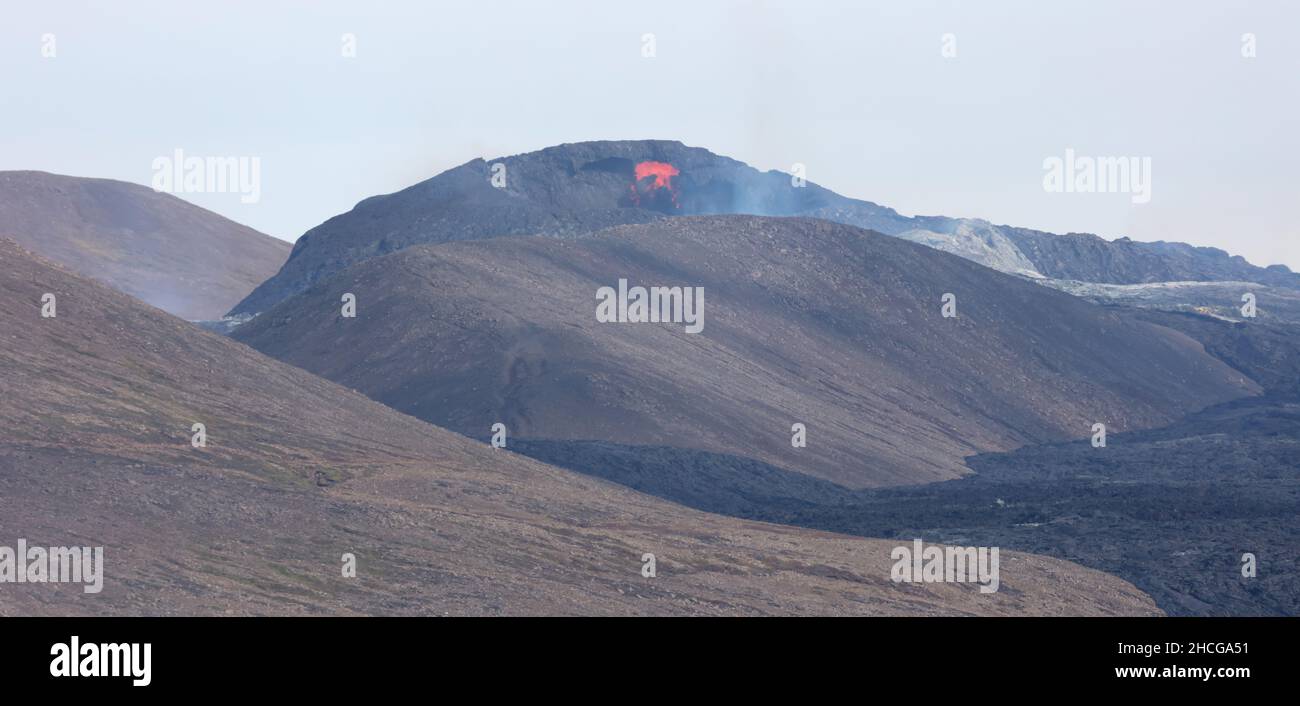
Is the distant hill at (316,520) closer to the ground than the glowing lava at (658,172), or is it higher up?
closer to the ground

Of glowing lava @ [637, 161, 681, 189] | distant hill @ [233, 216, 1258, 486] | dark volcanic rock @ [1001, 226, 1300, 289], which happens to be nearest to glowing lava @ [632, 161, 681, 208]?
glowing lava @ [637, 161, 681, 189]

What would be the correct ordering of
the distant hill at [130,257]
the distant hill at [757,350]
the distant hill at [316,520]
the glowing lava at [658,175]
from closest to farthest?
the distant hill at [316,520]
the distant hill at [757,350]
the glowing lava at [658,175]
the distant hill at [130,257]

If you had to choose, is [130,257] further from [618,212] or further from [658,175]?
[618,212]

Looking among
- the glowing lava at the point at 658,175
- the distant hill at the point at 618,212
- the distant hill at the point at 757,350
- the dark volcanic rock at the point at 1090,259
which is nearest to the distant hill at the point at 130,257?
the distant hill at the point at 618,212

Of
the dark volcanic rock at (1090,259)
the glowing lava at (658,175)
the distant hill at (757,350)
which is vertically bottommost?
the distant hill at (757,350)

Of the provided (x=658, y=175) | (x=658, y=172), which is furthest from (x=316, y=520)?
(x=658, y=172)

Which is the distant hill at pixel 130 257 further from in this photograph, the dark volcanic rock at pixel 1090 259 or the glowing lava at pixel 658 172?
the dark volcanic rock at pixel 1090 259

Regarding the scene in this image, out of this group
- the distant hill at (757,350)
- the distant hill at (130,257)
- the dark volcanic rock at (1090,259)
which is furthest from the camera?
the dark volcanic rock at (1090,259)

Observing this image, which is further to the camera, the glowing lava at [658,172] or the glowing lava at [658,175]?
the glowing lava at [658,172]
